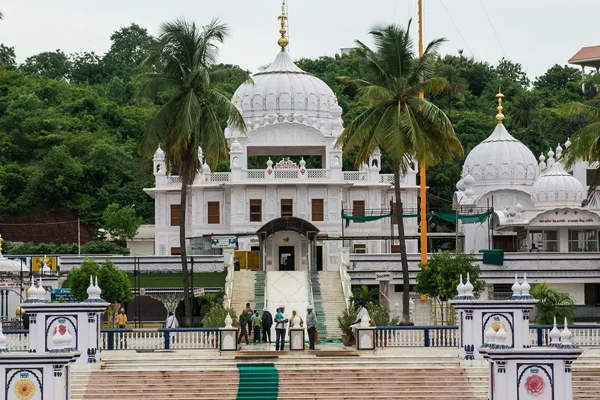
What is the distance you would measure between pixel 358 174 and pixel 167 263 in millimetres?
14091

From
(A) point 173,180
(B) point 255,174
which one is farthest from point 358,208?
(A) point 173,180

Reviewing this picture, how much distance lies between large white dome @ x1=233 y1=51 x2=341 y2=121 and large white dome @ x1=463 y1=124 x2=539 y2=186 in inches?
339

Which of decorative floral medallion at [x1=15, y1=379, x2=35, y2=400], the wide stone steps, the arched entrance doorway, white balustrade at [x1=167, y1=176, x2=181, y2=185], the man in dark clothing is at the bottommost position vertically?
the wide stone steps

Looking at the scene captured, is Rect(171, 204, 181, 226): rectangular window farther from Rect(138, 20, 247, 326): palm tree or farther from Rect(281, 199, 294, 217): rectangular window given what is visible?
Rect(138, 20, 247, 326): palm tree

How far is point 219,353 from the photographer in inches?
1633

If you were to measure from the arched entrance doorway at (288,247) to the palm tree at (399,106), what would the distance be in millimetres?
11817

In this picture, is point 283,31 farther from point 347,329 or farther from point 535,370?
point 535,370

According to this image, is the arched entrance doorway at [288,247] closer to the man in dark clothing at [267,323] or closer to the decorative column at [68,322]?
the man in dark clothing at [267,323]

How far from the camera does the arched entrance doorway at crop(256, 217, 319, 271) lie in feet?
206

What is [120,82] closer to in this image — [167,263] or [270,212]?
[270,212]

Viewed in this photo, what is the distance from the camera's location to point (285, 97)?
73375 millimetres

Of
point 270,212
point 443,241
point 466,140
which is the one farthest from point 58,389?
point 466,140

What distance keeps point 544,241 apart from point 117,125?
38.4 metres

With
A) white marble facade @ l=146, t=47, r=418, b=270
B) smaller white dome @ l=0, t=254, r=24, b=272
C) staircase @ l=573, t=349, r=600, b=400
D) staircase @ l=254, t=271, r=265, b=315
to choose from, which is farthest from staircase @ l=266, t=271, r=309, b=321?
staircase @ l=573, t=349, r=600, b=400
